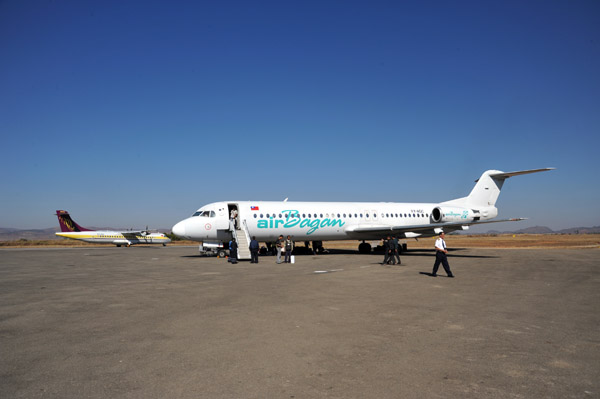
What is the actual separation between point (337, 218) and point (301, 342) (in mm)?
23393

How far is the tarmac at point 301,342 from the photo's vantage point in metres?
4.66

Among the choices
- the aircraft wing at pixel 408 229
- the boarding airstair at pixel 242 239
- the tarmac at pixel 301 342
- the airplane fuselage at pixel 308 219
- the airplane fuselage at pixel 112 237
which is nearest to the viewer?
the tarmac at pixel 301 342

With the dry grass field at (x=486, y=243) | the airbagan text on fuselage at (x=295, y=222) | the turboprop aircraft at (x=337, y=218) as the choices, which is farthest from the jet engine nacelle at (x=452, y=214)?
the dry grass field at (x=486, y=243)

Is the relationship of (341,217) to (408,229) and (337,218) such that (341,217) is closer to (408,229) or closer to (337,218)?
(337,218)

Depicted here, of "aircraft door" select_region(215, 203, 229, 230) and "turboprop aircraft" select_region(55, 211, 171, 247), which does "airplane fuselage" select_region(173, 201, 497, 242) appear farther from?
"turboprop aircraft" select_region(55, 211, 171, 247)

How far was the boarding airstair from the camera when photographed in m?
24.2

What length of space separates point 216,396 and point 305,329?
Answer: 3149 mm

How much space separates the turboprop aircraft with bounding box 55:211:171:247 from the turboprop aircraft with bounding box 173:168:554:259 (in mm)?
30139

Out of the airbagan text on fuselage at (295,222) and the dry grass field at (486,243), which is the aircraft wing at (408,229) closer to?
the airbagan text on fuselage at (295,222)

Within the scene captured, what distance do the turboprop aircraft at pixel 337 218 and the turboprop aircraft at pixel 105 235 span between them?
30139 millimetres

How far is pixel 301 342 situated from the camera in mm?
6492

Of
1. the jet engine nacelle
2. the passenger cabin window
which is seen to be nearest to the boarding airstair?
the passenger cabin window

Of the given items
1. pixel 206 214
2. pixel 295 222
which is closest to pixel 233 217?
pixel 206 214

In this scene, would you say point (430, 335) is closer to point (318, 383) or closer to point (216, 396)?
point (318, 383)
